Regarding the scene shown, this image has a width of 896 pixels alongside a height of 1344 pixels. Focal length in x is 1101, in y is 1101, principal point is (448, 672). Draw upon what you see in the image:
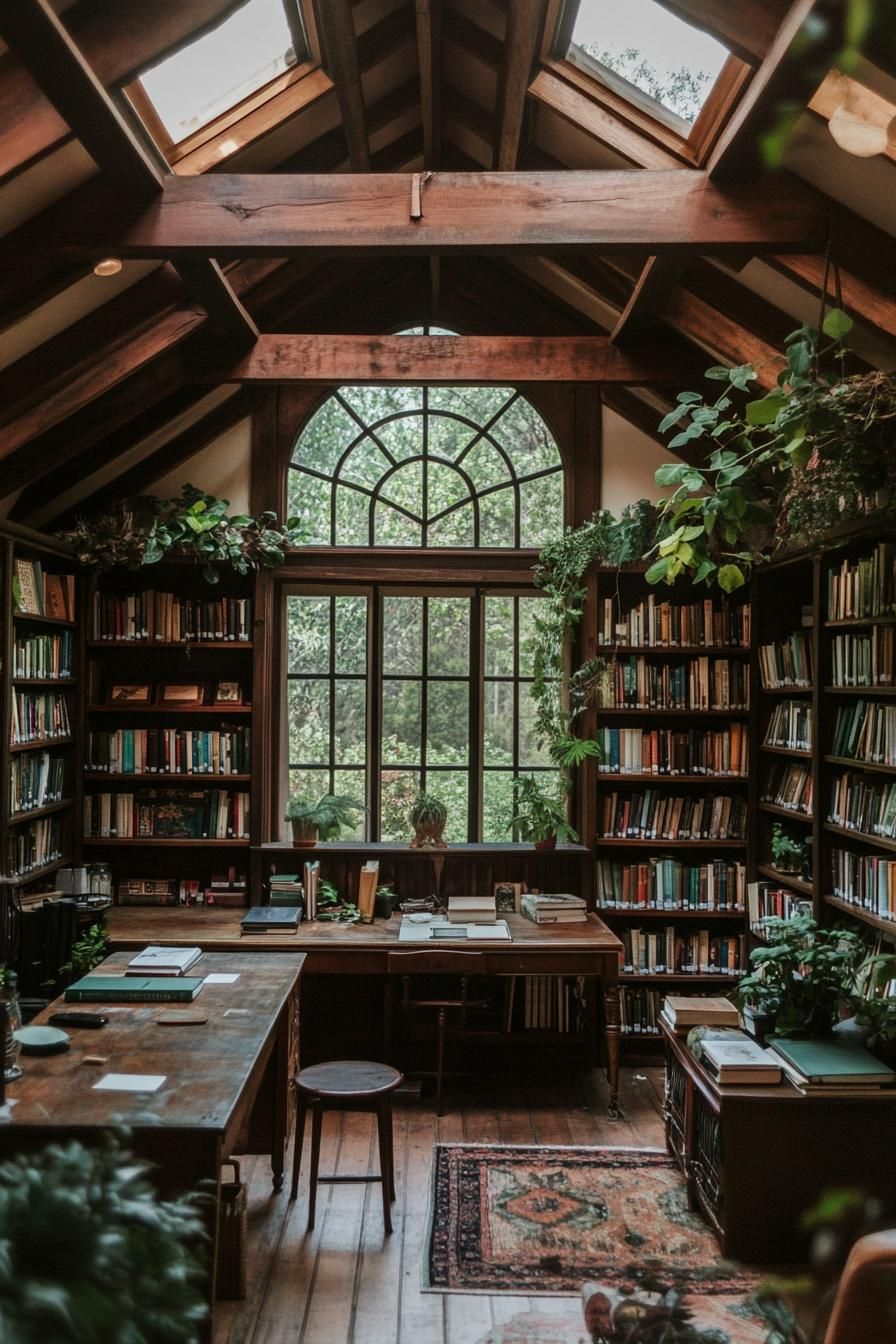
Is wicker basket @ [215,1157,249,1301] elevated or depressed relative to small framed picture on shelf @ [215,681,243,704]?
depressed

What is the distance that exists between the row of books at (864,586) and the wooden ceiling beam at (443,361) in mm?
1290

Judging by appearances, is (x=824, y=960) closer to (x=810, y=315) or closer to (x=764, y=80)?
(x=810, y=315)

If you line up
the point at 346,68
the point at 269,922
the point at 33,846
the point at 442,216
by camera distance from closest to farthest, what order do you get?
the point at 442,216 → the point at 346,68 → the point at 269,922 → the point at 33,846

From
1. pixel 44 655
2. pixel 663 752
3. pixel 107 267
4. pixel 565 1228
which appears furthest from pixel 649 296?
pixel 565 1228

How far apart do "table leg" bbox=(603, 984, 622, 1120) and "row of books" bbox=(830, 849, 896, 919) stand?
1194 mm

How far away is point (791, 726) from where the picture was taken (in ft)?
18.6

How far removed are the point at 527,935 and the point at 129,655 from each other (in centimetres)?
282

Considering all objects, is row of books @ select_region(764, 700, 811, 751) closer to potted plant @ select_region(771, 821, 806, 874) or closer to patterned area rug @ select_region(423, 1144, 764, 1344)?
potted plant @ select_region(771, 821, 806, 874)

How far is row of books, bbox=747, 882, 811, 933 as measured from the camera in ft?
18.7

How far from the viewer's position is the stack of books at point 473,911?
5789 mm

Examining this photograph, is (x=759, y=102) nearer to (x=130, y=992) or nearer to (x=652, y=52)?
(x=652, y=52)

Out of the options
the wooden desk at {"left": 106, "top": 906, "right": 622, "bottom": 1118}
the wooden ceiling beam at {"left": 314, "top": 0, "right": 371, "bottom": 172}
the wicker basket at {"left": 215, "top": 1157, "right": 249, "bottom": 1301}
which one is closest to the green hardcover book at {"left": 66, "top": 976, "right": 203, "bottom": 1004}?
the wicker basket at {"left": 215, "top": 1157, "right": 249, "bottom": 1301}

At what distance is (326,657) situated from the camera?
647cm

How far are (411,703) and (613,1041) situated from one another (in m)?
2.21
